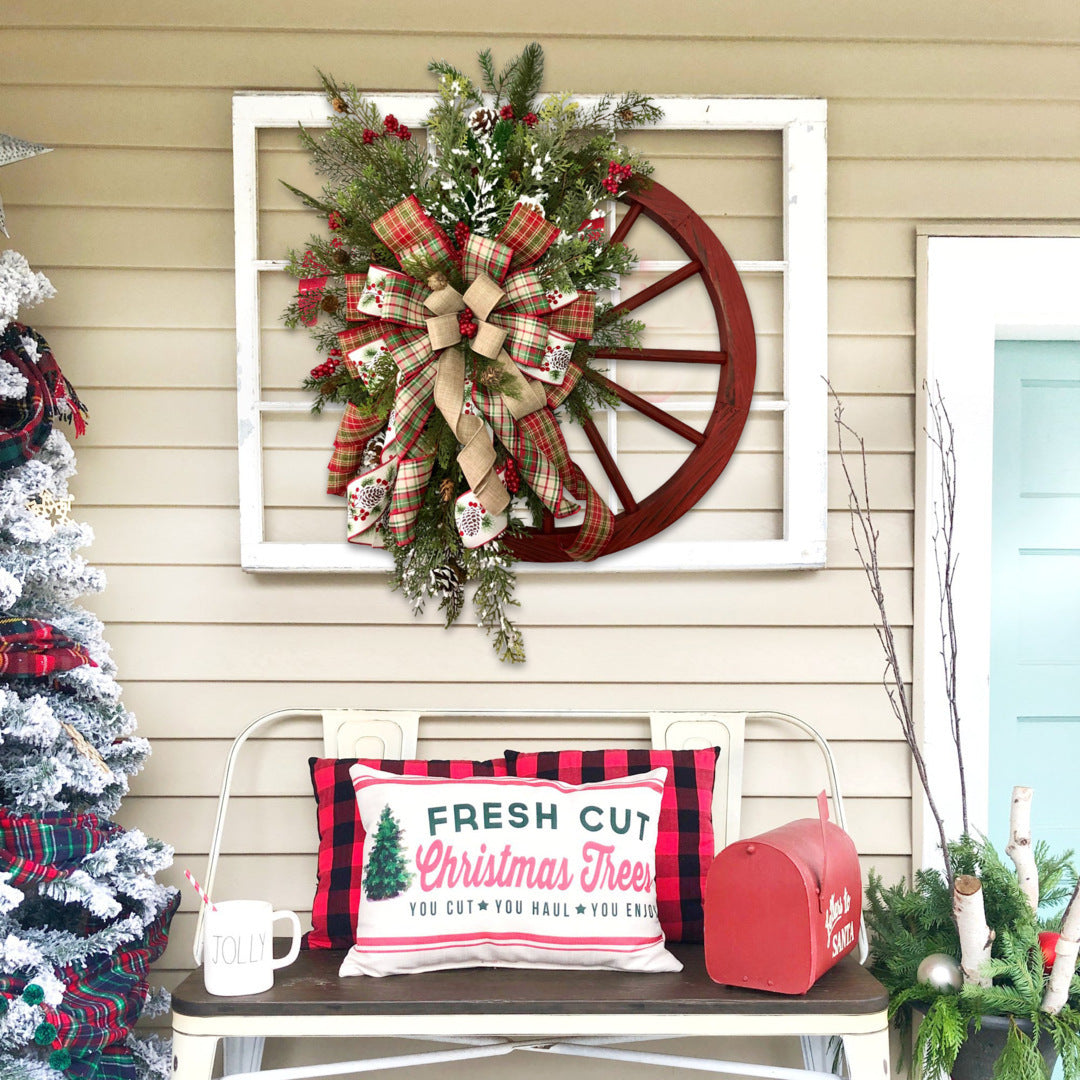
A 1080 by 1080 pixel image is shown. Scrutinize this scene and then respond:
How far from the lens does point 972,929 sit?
170 cm

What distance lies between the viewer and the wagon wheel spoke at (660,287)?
2023 mm

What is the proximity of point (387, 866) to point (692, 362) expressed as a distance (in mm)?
1147

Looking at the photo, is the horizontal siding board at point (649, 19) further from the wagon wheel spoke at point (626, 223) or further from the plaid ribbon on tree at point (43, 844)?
the plaid ribbon on tree at point (43, 844)

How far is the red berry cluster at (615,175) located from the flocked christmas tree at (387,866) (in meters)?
1.27

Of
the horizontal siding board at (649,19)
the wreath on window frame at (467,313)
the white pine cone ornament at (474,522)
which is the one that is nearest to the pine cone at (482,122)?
the wreath on window frame at (467,313)

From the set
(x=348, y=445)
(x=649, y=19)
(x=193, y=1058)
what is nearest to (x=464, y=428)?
(x=348, y=445)

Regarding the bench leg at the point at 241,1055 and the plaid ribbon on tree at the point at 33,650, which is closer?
the plaid ribbon on tree at the point at 33,650

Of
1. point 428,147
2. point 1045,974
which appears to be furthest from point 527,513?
point 1045,974

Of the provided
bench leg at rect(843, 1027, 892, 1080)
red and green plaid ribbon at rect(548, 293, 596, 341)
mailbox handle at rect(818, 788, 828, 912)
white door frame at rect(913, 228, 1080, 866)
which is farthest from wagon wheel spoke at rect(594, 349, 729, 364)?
bench leg at rect(843, 1027, 892, 1080)

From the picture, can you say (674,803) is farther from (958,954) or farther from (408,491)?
(408,491)

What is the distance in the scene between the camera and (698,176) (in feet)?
6.78

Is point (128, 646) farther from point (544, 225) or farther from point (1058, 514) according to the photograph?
point (1058, 514)

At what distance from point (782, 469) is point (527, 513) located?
21.4 inches

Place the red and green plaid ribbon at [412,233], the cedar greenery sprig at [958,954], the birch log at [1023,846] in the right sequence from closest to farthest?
1. the cedar greenery sprig at [958,954]
2. the birch log at [1023,846]
3. the red and green plaid ribbon at [412,233]
